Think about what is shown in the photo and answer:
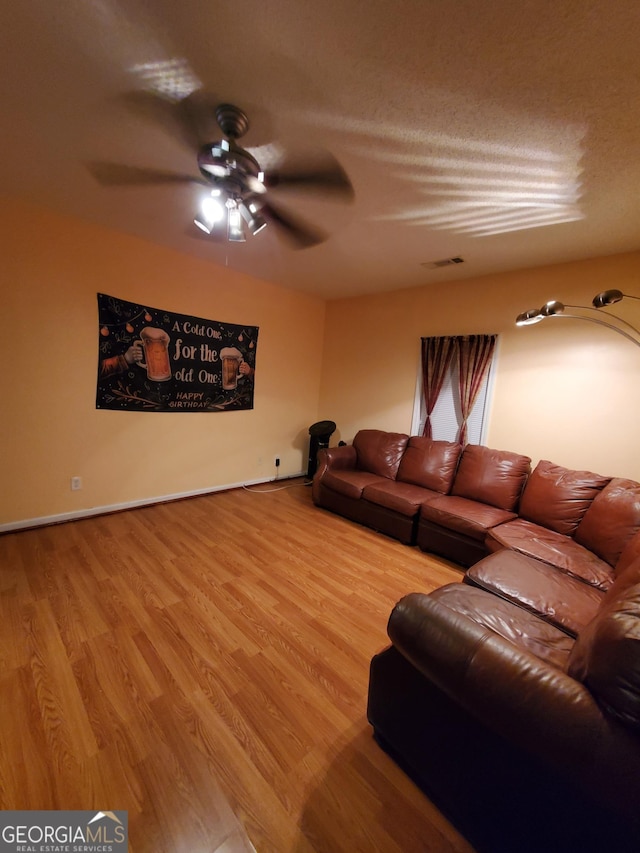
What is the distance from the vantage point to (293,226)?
1.99m

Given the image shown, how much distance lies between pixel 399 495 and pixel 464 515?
580 millimetres

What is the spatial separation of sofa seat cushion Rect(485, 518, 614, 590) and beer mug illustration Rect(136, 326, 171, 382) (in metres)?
3.20

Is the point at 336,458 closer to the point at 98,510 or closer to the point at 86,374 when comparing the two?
the point at 98,510

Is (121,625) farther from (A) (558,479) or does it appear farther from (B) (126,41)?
(A) (558,479)

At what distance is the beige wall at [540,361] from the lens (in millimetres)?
2544

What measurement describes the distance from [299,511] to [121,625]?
1.94 meters

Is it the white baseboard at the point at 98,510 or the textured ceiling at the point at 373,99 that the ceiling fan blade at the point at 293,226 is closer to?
the textured ceiling at the point at 373,99

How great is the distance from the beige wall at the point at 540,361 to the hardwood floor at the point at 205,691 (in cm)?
154

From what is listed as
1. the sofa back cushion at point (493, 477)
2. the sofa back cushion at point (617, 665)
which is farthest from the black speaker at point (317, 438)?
the sofa back cushion at point (617, 665)

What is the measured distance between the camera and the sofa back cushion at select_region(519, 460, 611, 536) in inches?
92.0

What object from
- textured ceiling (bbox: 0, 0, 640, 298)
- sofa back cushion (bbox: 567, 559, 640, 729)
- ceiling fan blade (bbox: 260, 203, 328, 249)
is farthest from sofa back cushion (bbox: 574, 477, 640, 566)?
ceiling fan blade (bbox: 260, 203, 328, 249)

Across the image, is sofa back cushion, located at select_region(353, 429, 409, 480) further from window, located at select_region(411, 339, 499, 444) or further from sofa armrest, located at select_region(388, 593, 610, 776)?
sofa armrest, located at select_region(388, 593, 610, 776)

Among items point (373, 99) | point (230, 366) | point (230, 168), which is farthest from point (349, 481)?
point (373, 99)

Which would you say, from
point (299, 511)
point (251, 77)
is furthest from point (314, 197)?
point (299, 511)
